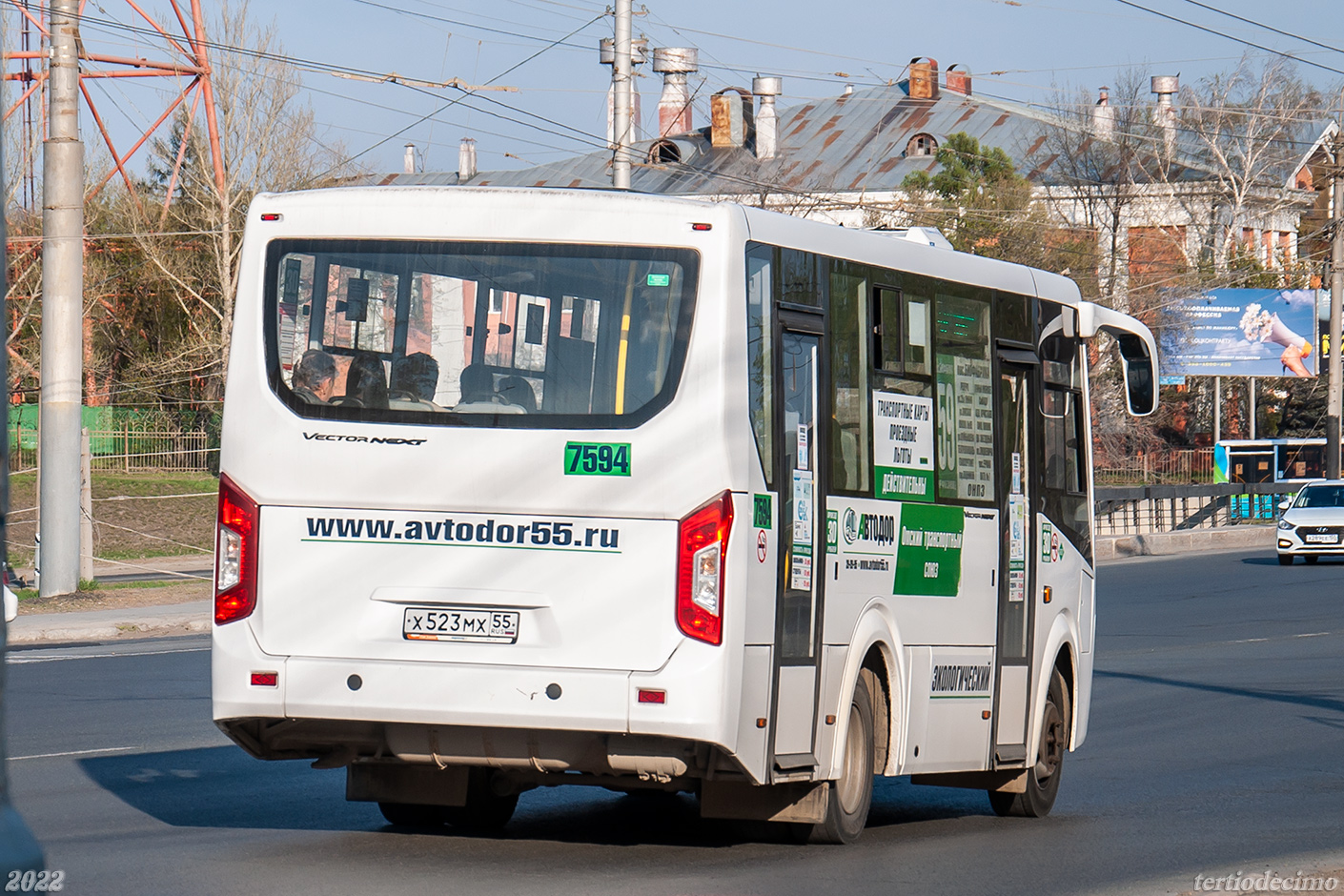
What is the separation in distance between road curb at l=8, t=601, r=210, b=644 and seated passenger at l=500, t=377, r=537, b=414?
1361 centimetres

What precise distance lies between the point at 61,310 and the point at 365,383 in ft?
55.5

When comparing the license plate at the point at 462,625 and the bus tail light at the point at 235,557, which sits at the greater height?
the bus tail light at the point at 235,557

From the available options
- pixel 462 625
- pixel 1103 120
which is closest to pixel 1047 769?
pixel 462 625

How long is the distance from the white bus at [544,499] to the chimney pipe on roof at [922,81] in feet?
230

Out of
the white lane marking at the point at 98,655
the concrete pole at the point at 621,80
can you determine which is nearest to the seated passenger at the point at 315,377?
the white lane marking at the point at 98,655

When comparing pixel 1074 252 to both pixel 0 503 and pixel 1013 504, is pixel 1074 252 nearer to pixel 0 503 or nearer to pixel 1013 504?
pixel 1013 504

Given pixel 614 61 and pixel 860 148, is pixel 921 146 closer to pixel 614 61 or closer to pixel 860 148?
pixel 860 148

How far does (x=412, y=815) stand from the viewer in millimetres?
8359

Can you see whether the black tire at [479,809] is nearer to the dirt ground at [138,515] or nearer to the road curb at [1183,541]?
the dirt ground at [138,515]

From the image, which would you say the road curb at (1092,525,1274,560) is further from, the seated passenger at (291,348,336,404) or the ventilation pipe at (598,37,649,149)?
the seated passenger at (291,348,336,404)

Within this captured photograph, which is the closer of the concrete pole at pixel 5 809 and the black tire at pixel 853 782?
the concrete pole at pixel 5 809

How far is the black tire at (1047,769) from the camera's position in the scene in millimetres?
9883

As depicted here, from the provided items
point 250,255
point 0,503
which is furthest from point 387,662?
point 0,503

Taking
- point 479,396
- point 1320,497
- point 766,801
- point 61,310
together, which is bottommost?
point 766,801
